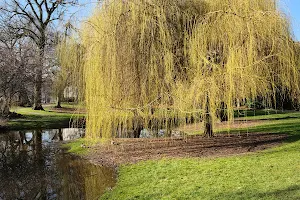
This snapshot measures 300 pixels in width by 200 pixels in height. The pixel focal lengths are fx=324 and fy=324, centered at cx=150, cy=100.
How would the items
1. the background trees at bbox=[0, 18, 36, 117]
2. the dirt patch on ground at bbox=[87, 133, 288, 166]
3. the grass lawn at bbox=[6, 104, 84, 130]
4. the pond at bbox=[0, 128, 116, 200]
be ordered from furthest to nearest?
the grass lawn at bbox=[6, 104, 84, 130]
the background trees at bbox=[0, 18, 36, 117]
the dirt patch on ground at bbox=[87, 133, 288, 166]
the pond at bbox=[0, 128, 116, 200]

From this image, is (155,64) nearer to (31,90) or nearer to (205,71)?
(205,71)

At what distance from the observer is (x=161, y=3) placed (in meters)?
8.84

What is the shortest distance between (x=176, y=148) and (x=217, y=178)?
4.24m

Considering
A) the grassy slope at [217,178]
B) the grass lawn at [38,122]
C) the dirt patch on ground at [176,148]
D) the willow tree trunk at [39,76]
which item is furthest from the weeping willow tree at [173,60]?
the willow tree trunk at [39,76]

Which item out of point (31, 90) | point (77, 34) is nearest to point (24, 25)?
point (31, 90)

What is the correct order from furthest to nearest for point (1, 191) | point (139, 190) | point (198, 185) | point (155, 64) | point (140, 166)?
point (140, 166), point (155, 64), point (1, 191), point (139, 190), point (198, 185)

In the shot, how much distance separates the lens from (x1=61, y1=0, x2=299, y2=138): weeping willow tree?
27.4ft

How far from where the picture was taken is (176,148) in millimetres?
11016

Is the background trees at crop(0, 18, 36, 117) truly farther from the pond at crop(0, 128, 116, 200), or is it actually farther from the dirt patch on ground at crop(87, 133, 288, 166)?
the dirt patch on ground at crop(87, 133, 288, 166)

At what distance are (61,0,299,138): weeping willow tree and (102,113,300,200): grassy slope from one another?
1.23 m

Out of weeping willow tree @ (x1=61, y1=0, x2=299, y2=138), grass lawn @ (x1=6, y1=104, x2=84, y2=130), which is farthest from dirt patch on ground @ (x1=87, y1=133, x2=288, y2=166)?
grass lawn @ (x1=6, y1=104, x2=84, y2=130)

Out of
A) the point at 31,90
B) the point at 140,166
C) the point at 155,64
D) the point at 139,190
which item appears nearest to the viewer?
the point at 139,190

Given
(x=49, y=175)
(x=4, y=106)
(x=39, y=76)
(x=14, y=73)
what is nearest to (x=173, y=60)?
(x=49, y=175)

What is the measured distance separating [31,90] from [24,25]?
10096 millimetres
